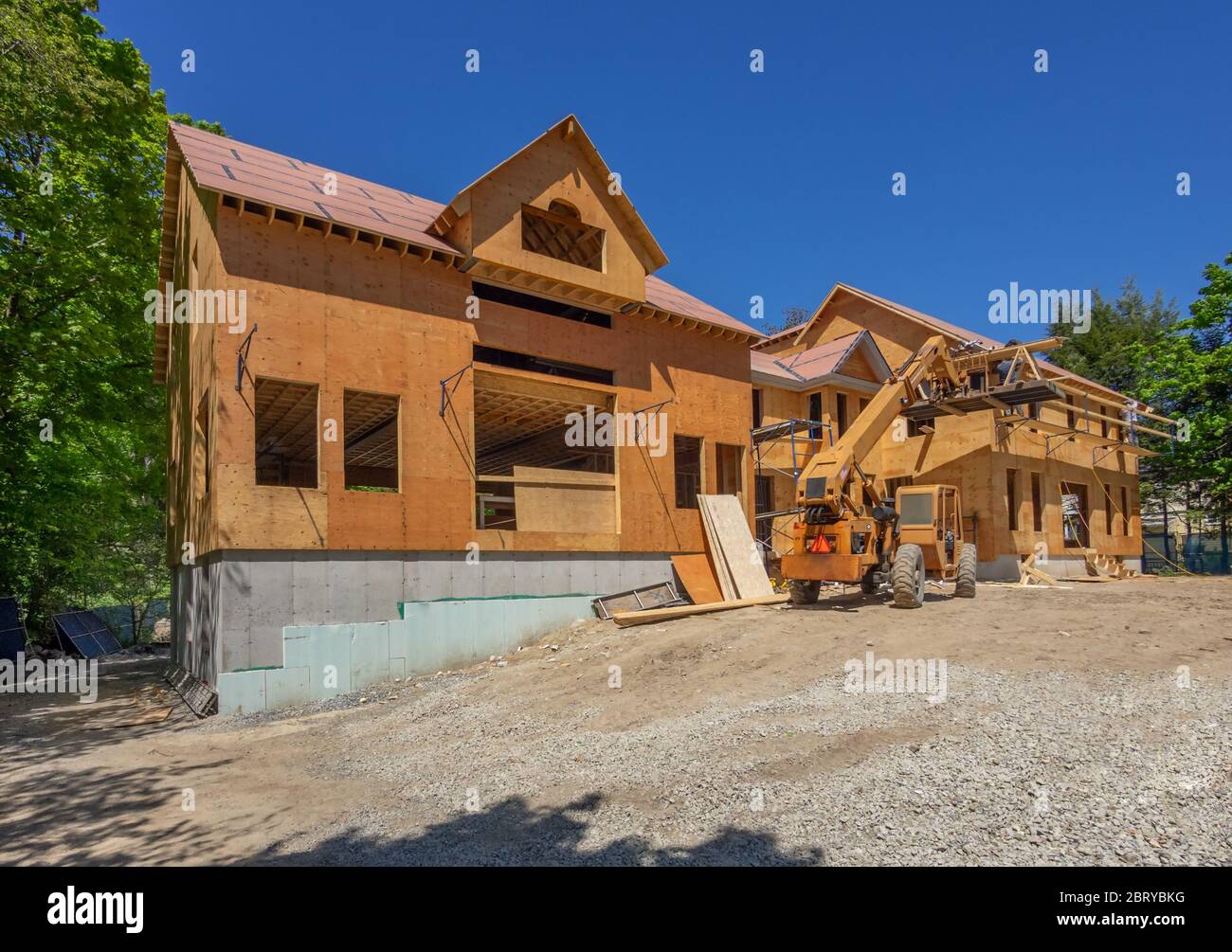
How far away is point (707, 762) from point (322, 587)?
27.8ft

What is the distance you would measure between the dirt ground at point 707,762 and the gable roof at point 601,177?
32.2ft

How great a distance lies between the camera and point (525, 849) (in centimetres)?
575

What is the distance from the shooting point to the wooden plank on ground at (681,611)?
1551 centimetres

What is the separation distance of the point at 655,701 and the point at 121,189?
67.7 ft

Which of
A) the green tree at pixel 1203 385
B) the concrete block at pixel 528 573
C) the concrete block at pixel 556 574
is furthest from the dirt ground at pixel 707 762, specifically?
the green tree at pixel 1203 385

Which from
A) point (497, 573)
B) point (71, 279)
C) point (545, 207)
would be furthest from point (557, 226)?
point (71, 279)

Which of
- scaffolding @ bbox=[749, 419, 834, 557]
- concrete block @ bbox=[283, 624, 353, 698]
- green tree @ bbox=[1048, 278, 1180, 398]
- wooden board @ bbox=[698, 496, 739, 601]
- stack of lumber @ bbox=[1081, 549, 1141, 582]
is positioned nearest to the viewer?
concrete block @ bbox=[283, 624, 353, 698]

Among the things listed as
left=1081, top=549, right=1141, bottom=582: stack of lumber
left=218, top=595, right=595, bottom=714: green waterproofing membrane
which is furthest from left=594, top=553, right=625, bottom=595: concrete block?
left=1081, top=549, right=1141, bottom=582: stack of lumber

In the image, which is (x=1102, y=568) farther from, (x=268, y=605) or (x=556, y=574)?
(x=268, y=605)

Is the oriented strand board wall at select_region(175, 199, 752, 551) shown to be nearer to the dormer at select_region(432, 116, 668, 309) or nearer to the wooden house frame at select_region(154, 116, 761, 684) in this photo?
the wooden house frame at select_region(154, 116, 761, 684)

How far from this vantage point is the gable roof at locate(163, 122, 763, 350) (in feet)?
43.5

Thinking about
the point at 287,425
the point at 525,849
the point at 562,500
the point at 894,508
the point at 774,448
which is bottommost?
the point at 525,849

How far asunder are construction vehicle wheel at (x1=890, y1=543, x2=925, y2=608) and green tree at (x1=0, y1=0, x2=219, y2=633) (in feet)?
68.0
